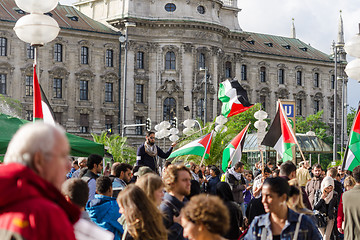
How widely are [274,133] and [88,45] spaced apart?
171 ft

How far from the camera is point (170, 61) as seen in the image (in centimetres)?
6925

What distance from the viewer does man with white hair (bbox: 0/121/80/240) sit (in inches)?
124

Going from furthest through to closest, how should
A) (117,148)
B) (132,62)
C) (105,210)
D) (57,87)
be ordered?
(132,62), (57,87), (117,148), (105,210)

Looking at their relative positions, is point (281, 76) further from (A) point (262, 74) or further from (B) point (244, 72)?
(B) point (244, 72)

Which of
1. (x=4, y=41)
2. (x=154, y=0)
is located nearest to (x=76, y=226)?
(x=4, y=41)

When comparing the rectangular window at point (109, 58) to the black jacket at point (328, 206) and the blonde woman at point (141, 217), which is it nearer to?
the black jacket at point (328, 206)

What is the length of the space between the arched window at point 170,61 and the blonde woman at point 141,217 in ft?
209

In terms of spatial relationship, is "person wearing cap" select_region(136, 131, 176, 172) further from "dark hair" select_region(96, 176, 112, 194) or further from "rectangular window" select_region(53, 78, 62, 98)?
"rectangular window" select_region(53, 78, 62, 98)

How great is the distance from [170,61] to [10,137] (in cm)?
5551

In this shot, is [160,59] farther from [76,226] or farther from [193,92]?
[76,226]

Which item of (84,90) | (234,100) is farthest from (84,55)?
(234,100)

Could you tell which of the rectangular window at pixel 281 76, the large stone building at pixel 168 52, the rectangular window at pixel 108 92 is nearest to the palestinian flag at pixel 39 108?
the large stone building at pixel 168 52

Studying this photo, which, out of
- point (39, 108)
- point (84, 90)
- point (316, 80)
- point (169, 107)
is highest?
point (316, 80)

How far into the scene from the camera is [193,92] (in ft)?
227
